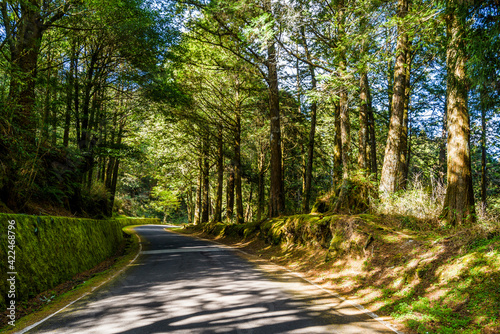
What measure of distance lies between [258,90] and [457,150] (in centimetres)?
1227

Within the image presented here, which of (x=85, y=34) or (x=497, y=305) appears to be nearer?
(x=497, y=305)

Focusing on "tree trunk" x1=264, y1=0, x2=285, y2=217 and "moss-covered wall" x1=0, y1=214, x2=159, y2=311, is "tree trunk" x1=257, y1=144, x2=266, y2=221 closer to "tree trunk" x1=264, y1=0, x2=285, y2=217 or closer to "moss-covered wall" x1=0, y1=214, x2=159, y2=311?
"tree trunk" x1=264, y1=0, x2=285, y2=217

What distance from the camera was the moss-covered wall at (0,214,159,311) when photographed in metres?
5.36

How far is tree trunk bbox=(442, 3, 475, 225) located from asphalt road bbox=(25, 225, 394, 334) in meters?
3.73

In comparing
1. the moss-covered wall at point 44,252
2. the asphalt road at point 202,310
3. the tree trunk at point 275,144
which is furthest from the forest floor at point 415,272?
the moss-covered wall at point 44,252

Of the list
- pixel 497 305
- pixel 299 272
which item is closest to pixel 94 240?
pixel 299 272

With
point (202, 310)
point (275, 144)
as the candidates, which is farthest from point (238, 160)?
point (202, 310)

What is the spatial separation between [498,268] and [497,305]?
0.68m

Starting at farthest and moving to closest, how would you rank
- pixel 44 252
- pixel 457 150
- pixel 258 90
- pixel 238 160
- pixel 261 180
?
pixel 261 180 < pixel 238 160 < pixel 258 90 < pixel 457 150 < pixel 44 252

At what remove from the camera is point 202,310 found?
16.1ft

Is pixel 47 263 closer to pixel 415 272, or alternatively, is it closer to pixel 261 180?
pixel 415 272

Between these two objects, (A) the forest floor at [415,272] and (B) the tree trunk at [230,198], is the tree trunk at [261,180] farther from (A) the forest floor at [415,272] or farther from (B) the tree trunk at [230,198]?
(A) the forest floor at [415,272]

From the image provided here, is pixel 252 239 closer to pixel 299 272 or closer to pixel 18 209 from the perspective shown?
pixel 299 272

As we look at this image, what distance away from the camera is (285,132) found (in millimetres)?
20516
